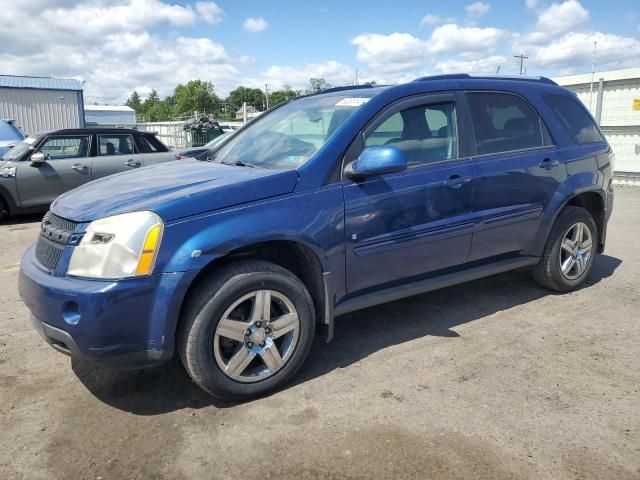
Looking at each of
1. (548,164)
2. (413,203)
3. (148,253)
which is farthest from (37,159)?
(548,164)

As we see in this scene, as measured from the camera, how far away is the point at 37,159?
900cm

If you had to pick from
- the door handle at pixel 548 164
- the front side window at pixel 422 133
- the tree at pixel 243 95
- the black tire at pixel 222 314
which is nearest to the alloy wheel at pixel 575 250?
the door handle at pixel 548 164

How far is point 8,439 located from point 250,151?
237 centimetres

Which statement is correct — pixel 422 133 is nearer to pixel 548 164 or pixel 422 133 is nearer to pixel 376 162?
pixel 376 162

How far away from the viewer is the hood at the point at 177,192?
2.92 m

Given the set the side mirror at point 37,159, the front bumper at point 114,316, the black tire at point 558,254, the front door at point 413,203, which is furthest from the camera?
the side mirror at point 37,159

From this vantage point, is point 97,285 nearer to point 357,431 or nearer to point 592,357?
point 357,431

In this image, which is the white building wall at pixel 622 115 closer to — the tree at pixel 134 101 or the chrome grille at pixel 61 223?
the chrome grille at pixel 61 223

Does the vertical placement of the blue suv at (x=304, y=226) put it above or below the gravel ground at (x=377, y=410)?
above

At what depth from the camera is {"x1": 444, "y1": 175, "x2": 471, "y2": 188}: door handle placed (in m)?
3.86

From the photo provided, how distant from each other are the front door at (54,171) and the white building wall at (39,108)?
1704 cm

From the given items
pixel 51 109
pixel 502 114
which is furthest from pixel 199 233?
pixel 51 109

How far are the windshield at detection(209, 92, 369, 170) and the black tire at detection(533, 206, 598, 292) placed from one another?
2182 mm

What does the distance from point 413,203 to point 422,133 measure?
1.89 feet
